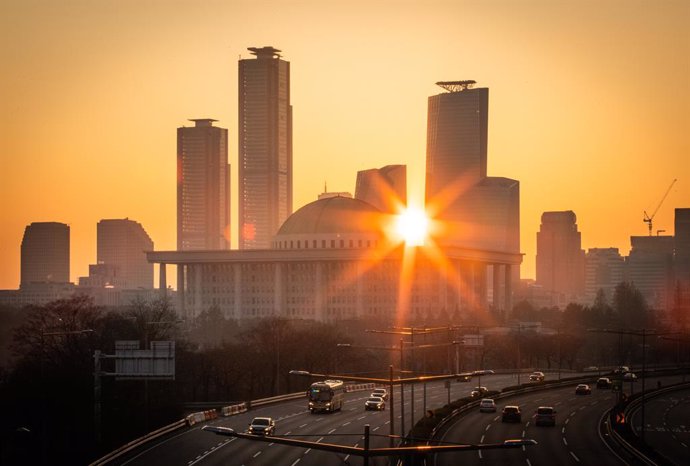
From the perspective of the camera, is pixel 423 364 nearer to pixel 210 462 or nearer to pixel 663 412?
pixel 663 412

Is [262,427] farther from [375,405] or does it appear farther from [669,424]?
[669,424]

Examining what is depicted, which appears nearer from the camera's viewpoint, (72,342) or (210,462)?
(210,462)

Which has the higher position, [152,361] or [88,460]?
[152,361]

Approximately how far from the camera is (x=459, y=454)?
3959 inches

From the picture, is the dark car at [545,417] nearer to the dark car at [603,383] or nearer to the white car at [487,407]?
the white car at [487,407]

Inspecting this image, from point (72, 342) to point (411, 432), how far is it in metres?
54.6

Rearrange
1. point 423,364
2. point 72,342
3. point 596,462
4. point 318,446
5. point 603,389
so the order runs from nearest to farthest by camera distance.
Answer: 1. point 318,446
2. point 596,462
3. point 72,342
4. point 603,389
5. point 423,364

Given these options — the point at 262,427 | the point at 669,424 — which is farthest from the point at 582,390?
the point at 262,427

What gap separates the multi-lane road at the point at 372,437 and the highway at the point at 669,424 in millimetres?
4231

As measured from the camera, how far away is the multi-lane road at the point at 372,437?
9706 centimetres

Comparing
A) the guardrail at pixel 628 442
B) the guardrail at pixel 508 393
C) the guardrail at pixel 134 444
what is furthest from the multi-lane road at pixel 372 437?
the guardrail at pixel 628 442

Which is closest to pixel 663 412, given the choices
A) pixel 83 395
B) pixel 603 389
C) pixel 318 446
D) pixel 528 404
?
pixel 528 404

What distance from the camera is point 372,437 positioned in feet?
351

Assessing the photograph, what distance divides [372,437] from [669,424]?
3275 cm
